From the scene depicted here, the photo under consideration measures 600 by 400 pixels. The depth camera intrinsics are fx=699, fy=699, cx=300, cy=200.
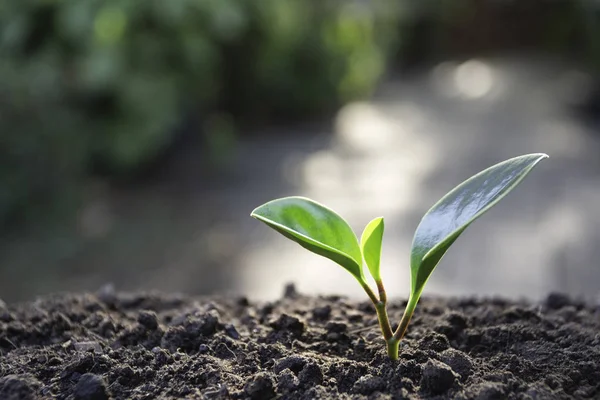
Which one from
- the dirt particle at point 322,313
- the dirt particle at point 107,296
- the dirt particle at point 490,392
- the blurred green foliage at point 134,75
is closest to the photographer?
the dirt particle at point 490,392

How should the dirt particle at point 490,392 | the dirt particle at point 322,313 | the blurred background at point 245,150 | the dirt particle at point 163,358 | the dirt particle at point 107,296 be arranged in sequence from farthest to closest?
the blurred background at point 245,150 → the dirt particle at point 107,296 → the dirt particle at point 322,313 → the dirt particle at point 163,358 → the dirt particle at point 490,392

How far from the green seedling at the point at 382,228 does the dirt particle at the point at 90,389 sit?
22 centimetres

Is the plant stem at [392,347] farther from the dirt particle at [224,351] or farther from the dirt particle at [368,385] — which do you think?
the dirt particle at [224,351]

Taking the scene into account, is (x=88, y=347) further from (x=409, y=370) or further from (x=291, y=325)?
(x=409, y=370)

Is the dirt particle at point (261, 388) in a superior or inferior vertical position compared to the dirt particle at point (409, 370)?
inferior

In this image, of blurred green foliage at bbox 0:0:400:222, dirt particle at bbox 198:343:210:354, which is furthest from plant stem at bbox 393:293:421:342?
blurred green foliage at bbox 0:0:400:222

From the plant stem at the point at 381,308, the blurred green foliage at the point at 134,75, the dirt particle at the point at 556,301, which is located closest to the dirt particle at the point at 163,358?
the plant stem at the point at 381,308

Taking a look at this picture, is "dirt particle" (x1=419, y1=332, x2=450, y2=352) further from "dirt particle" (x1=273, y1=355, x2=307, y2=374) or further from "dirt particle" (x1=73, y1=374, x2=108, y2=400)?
"dirt particle" (x1=73, y1=374, x2=108, y2=400)

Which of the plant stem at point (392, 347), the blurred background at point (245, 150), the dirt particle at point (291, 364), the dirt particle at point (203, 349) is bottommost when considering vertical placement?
the dirt particle at point (291, 364)

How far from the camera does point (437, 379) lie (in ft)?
2.11

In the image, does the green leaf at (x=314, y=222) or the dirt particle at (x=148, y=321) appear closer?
the green leaf at (x=314, y=222)

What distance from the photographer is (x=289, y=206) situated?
2.28 feet

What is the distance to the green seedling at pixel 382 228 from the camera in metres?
0.64

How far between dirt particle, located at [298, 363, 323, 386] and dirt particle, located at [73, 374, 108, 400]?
0.62 feet
